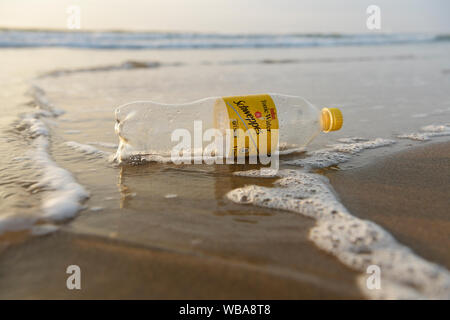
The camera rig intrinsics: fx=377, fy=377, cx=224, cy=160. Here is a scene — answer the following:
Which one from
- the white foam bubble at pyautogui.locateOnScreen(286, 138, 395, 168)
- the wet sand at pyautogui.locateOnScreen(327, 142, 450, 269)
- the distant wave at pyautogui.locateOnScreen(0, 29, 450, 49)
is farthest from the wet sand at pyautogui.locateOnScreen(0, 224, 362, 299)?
the distant wave at pyautogui.locateOnScreen(0, 29, 450, 49)

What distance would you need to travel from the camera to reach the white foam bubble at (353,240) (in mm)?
1178

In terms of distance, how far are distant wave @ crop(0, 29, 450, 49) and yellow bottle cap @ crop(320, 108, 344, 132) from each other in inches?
448

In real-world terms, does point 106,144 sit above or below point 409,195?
above

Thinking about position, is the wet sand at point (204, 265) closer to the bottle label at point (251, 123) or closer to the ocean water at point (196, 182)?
the ocean water at point (196, 182)

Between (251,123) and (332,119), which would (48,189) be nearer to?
(251,123)

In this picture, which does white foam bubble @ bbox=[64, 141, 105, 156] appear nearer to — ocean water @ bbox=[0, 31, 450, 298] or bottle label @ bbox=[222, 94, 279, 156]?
ocean water @ bbox=[0, 31, 450, 298]

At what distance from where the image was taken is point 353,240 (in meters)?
1.41

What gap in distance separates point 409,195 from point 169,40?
14.0 m

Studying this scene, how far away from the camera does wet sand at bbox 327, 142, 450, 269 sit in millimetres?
1433

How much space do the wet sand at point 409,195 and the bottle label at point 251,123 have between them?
1.38ft

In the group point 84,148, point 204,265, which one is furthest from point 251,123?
point 84,148

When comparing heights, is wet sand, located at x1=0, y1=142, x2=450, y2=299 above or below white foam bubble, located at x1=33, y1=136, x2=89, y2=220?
below

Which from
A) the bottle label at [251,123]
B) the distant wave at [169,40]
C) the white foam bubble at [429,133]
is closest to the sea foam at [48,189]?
the bottle label at [251,123]

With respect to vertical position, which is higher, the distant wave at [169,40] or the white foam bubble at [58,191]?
the distant wave at [169,40]
